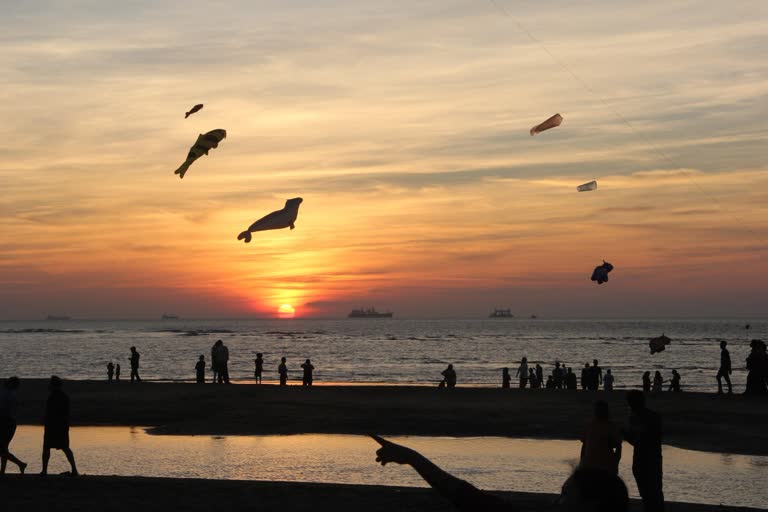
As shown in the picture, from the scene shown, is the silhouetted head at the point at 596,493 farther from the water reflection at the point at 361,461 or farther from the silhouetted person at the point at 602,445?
the water reflection at the point at 361,461

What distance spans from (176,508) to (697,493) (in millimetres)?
8705

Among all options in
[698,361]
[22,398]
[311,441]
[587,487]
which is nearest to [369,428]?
[311,441]

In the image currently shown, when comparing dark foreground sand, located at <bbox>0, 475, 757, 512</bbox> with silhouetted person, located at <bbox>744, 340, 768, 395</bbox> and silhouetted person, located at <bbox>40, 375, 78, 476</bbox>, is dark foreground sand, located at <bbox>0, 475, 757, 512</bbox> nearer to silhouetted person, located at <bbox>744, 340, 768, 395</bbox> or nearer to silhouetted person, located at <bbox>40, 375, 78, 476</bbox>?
silhouetted person, located at <bbox>40, 375, 78, 476</bbox>

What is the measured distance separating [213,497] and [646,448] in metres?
6.55

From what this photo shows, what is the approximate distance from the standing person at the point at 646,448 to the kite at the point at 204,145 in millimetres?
10381

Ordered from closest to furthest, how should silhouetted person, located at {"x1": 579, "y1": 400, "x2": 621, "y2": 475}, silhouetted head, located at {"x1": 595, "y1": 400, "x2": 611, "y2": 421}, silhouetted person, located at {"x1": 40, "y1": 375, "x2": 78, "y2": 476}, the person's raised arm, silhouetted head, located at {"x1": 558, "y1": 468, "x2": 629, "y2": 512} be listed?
silhouetted head, located at {"x1": 558, "y1": 468, "x2": 629, "y2": 512}, the person's raised arm, silhouetted person, located at {"x1": 579, "y1": 400, "x2": 621, "y2": 475}, silhouetted head, located at {"x1": 595, "y1": 400, "x2": 611, "y2": 421}, silhouetted person, located at {"x1": 40, "y1": 375, "x2": 78, "y2": 476}

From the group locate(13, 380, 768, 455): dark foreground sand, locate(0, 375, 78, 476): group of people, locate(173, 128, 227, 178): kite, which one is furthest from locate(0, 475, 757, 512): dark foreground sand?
locate(13, 380, 768, 455): dark foreground sand

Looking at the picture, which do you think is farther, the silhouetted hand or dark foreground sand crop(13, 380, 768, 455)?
dark foreground sand crop(13, 380, 768, 455)

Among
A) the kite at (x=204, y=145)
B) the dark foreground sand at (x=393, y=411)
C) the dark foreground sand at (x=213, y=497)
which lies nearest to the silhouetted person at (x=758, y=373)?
the dark foreground sand at (x=393, y=411)

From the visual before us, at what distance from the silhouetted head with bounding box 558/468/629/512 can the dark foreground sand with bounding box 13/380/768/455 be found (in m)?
18.8

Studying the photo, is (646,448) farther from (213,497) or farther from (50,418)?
(50,418)

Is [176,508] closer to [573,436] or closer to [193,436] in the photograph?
[193,436]

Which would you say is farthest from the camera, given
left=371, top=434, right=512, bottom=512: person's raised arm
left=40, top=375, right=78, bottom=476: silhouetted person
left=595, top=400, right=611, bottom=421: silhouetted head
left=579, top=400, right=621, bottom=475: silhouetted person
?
left=40, top=375, right=78, bottom=476: silhouetted person

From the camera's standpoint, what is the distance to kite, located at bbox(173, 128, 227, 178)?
18391mm
